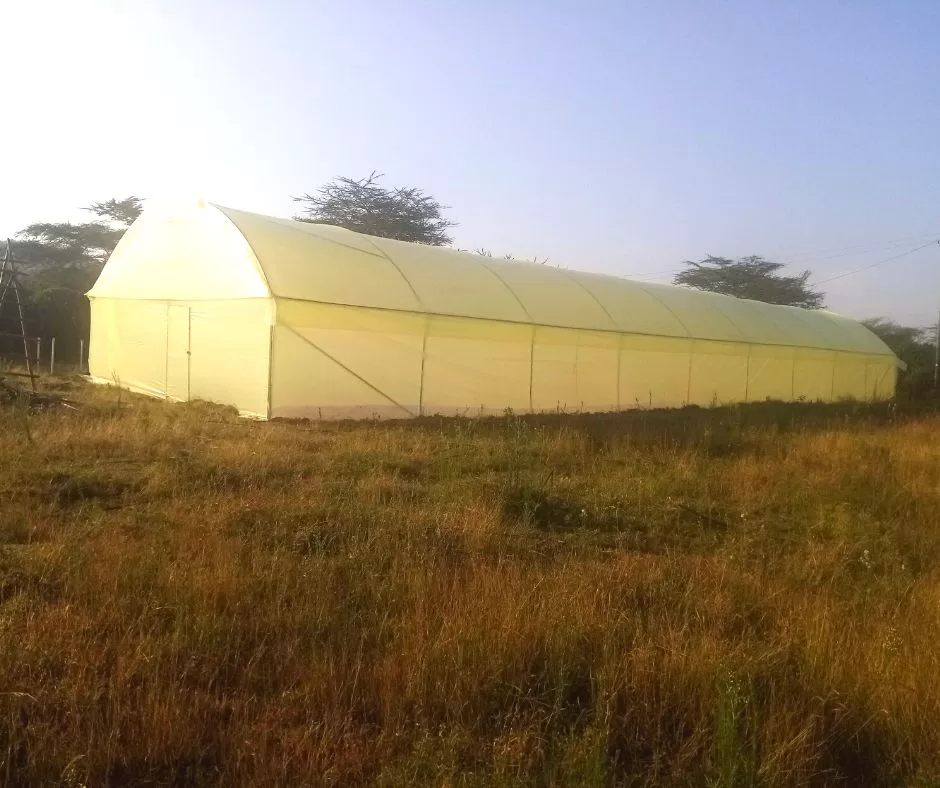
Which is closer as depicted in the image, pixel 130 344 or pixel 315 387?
pixel 315 387

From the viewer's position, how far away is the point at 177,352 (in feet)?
43.8

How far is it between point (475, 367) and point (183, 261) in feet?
18.7

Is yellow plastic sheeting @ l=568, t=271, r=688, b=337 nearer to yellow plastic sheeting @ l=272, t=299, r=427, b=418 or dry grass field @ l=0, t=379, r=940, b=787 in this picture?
yellow plastic sheeting @ l=272, t=299, r=427, b=418

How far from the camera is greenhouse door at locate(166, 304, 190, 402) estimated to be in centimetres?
1305

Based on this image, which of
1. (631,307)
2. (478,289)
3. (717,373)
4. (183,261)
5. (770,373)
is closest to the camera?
(183,261)

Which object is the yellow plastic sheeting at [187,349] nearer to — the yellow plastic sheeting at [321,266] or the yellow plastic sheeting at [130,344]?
the yellow plastic sheeting at [130,344]

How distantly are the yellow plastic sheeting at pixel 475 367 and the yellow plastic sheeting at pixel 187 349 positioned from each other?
2.85m

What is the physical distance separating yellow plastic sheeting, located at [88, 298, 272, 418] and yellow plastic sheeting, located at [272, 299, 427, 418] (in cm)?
31

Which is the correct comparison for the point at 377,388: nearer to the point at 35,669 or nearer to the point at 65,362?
the point at 35,669

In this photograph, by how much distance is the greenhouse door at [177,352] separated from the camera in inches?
514

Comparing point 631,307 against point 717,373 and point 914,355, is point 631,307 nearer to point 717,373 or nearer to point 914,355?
point 717,373

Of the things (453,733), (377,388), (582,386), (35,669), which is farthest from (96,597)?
(582,386)

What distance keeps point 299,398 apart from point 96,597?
7.82 m

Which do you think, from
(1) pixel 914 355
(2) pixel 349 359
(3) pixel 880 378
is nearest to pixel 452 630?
(2) pixel 349 359
